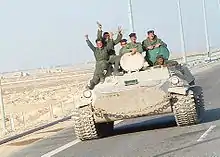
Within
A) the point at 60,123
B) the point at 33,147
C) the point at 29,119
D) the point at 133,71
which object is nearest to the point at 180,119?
the point at 133,71

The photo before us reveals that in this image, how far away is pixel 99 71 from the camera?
16.8 meters

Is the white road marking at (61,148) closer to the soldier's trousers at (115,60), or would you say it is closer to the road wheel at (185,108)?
the soldier's trousers at (115,60)

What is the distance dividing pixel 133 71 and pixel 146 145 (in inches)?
137

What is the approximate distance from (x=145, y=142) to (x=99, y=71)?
3.24 meters

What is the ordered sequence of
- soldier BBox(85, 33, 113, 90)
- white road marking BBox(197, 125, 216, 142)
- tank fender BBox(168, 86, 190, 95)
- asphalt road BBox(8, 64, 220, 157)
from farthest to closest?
soldier BBox(85, 33, 113, 90)
tank fender BBox(168, 86, 190, 95)
white road marking BBox(197, 125, 216, 142)
asphalt road BBox(8, 64, 220, 157)

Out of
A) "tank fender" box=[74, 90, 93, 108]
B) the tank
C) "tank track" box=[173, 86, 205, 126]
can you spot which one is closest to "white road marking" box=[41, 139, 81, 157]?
the tank

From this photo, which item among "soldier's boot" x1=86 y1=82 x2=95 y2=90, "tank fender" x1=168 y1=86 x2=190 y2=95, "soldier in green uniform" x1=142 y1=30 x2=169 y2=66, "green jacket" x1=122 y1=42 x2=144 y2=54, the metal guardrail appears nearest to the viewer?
"tank fender" x1=168 y1=86 x2=190 y2=95

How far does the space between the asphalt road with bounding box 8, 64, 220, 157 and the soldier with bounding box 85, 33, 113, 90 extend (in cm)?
144

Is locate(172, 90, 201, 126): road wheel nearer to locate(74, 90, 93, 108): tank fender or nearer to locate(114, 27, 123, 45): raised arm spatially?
locate(74, 90, 93, 108): tank fender

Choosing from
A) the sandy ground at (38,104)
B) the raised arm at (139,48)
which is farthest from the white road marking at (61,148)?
the sandy ground at (38,104)

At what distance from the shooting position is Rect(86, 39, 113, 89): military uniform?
16766 millimetres

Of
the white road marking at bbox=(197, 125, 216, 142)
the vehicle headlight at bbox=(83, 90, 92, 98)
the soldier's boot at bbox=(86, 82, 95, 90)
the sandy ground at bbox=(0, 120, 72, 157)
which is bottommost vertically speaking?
the sandy ground at bbox=(0, 120, 72, 157)

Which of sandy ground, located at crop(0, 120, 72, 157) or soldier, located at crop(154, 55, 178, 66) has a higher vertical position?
soldier, located at crop(154, 55, 178, 66)

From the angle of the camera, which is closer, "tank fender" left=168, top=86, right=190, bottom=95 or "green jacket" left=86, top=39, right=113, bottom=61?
"tank fender" left=168, top=86, right=190, bottom=95
